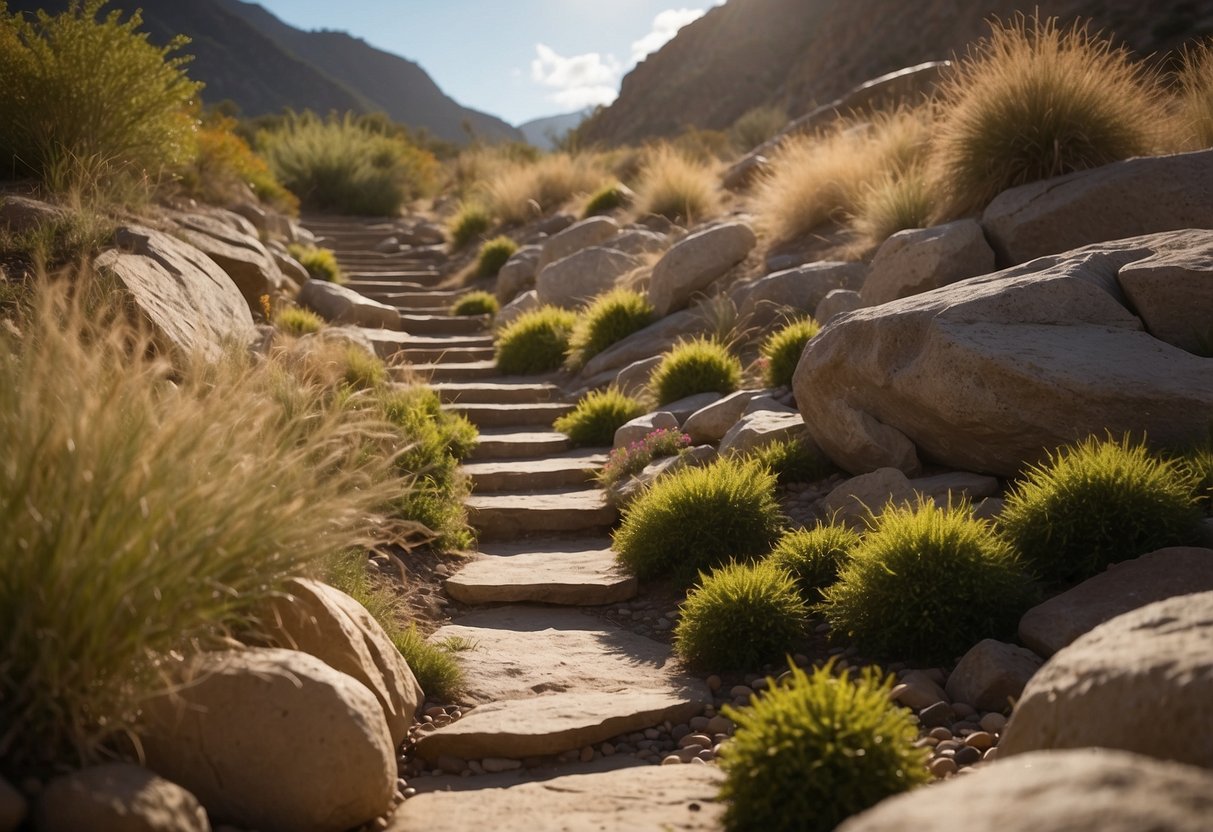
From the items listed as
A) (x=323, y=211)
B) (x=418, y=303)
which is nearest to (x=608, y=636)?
(x=418, y=303)

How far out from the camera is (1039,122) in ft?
22.7

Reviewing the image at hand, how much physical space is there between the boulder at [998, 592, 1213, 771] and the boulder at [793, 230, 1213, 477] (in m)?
2.18

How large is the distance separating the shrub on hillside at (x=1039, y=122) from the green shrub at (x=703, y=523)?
342cm

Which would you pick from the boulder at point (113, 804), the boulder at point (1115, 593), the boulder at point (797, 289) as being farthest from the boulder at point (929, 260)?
the boulder at point (113, 804)

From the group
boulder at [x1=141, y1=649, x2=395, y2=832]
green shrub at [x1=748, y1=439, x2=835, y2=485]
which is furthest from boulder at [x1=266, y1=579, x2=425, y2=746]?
green shrub at [x1=748, y1=439, x2=835, y2=485]

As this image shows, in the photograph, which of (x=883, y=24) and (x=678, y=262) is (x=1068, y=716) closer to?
(x=678, y=262)

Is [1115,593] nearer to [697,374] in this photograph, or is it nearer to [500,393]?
[697,374]

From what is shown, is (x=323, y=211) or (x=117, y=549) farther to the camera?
(x=323, y=211)

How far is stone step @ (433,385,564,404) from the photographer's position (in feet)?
28.7

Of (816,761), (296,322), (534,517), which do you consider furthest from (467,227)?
(816,761)

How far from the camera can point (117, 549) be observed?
2377 mm

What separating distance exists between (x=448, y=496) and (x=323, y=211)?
41.3ft

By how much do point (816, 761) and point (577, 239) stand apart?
33.4 feet

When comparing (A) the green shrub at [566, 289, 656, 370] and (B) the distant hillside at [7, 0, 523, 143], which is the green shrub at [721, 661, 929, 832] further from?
(B) the distant hillside at [7, 0, 523, 143]
